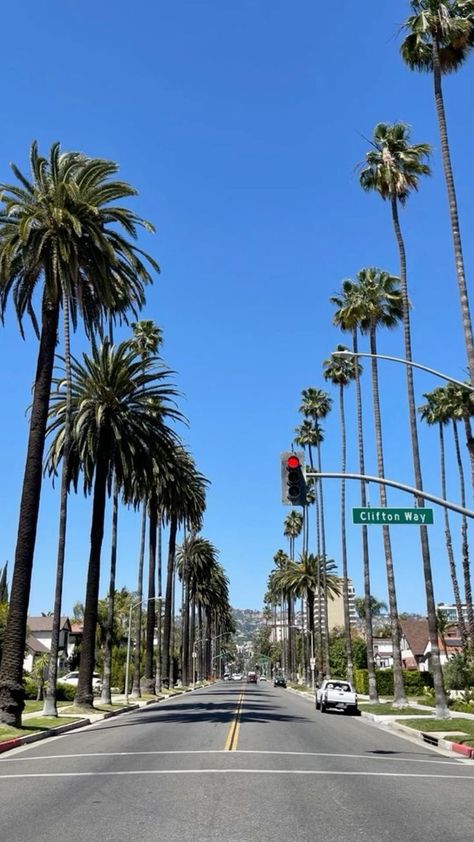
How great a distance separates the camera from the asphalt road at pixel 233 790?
29.2ft

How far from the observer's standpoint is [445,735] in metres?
23.4

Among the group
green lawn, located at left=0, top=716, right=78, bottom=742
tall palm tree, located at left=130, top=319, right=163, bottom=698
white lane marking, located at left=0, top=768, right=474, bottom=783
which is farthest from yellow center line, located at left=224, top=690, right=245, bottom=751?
tall palm tree, located at left=130, top=319, right=163, bottom=698

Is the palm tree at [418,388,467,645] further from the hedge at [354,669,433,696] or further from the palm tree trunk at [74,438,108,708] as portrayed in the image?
the palm tree trunk at [74,438,108,708]

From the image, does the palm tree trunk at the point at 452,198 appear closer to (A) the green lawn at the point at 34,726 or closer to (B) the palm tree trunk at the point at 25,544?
(B) the palm tree trunk at the point at 25,544

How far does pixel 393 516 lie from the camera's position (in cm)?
2048

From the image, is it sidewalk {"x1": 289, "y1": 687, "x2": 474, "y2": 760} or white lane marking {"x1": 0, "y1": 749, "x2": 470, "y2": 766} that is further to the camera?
sidewalk {"x1": 289, "y1": 687, "x2": 474, "y2": 760}

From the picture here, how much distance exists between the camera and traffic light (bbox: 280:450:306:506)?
56.1 ft

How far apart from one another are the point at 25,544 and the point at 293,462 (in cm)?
1244

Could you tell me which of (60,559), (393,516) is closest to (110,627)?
(60,559)

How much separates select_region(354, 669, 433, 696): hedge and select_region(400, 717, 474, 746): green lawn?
30.4m

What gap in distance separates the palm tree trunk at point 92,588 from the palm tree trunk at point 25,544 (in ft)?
29.3

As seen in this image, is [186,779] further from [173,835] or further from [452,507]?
[452,507]

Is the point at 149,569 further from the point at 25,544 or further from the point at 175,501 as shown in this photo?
the point at 25,544

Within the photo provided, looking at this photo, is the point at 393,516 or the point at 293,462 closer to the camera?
the point at 293,462
